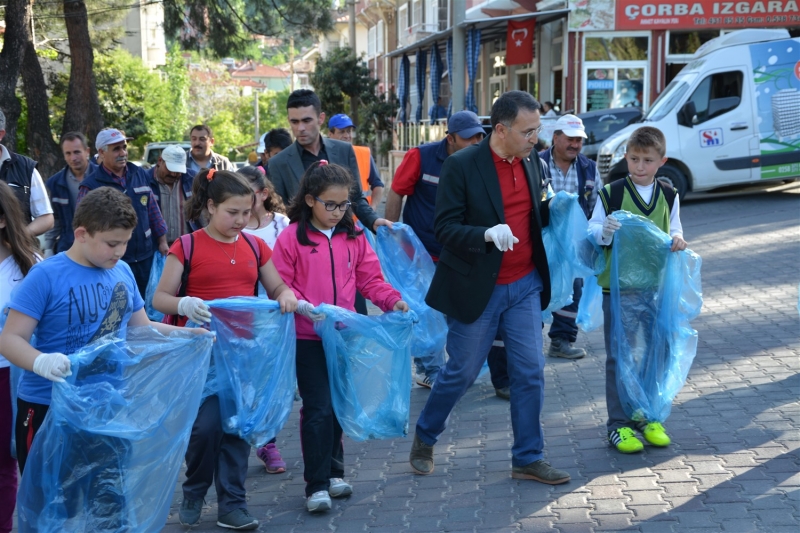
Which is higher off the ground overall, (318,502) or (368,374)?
(368,374)

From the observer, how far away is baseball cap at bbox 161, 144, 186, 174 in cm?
697

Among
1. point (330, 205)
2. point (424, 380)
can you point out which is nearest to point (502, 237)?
point (330, 205)

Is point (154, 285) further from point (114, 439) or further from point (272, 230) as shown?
point (114, 439)

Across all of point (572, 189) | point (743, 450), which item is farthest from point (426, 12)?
point (743, 450)

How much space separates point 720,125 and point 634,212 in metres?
10.8

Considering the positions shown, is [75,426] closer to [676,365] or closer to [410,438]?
[410,438]

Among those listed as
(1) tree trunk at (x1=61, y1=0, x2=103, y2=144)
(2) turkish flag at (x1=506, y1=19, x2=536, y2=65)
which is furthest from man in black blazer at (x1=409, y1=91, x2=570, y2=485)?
(2) turkish flag at (x1=506, y1=19, x2=536, y2=65)

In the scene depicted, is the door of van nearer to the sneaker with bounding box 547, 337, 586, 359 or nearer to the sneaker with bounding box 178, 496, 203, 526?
the sneaker with bounding box 547, 337, 586, 359

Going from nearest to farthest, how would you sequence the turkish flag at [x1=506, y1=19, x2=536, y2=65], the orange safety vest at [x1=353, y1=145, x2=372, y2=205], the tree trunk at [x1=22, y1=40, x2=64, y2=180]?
the orange safety vest at [x1=353, y1=145, x2=372, y2=205], the tree trunk at [x1=22, y1=40, x2=64, y2=180], the turkish flag at [x1=506, y1=19, x2=536, y2=65]

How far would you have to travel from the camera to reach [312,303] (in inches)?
168

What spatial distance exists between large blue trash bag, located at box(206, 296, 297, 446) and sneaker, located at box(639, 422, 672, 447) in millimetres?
2075

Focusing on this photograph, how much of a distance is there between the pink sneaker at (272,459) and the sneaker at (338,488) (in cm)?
56

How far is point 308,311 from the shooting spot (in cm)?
406

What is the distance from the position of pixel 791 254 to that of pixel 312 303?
8.26m
